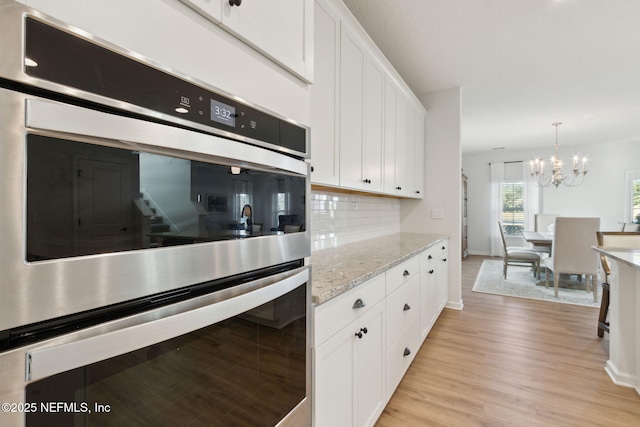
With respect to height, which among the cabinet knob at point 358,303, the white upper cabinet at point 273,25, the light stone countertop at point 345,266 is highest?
the white upper cabinet at point 273,25

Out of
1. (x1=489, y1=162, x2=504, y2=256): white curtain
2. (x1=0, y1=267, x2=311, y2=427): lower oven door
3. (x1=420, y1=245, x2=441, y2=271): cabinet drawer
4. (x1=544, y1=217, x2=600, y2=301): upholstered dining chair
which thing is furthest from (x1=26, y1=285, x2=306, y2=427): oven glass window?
(x1=489, y1=162, x2=504, y2=256): white curtain

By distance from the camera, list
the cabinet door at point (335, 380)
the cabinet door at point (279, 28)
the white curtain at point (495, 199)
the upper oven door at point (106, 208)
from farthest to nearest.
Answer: the white curtain at point (495, 199)
the cabinet door at point (335, 380)
the cabinet door at point (279, 28)
the upper oven door at point (106, 208)

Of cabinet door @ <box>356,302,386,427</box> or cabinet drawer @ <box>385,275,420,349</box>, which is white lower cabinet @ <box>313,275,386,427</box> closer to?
cabinet door @ <box>356,302,386,427</box>

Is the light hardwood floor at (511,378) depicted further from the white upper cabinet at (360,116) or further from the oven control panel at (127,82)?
the oven control panel at (127,82)

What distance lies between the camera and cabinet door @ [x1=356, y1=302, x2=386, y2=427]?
4.48 feet

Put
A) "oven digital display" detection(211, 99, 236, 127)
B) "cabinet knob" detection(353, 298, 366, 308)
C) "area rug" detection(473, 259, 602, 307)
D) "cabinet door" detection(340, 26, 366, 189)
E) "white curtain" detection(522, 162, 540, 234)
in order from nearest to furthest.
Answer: "oven digital display" detection(211, 99, 236, 127) < "cabinet knob" detection(353, 298, 366, 308) < "cabinet door" detection(340, 26, 366, 189) < "area rug" detection(473, 259, 602, 307) < "white curtain" detection(522, 162, 540, 234)

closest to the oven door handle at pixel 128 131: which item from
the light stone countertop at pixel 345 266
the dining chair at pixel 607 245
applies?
the light stone countertop at pixel 345 266

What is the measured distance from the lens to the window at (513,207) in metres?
7.22

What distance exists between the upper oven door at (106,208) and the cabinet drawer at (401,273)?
1.14 m

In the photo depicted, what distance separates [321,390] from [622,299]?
2.33m

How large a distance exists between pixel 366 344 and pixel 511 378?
145 cm

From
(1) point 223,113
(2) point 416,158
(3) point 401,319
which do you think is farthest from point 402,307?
(2) point 416,158

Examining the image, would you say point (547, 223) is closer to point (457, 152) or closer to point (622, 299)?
point (457, 152)

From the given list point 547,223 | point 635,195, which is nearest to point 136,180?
point 547,223
